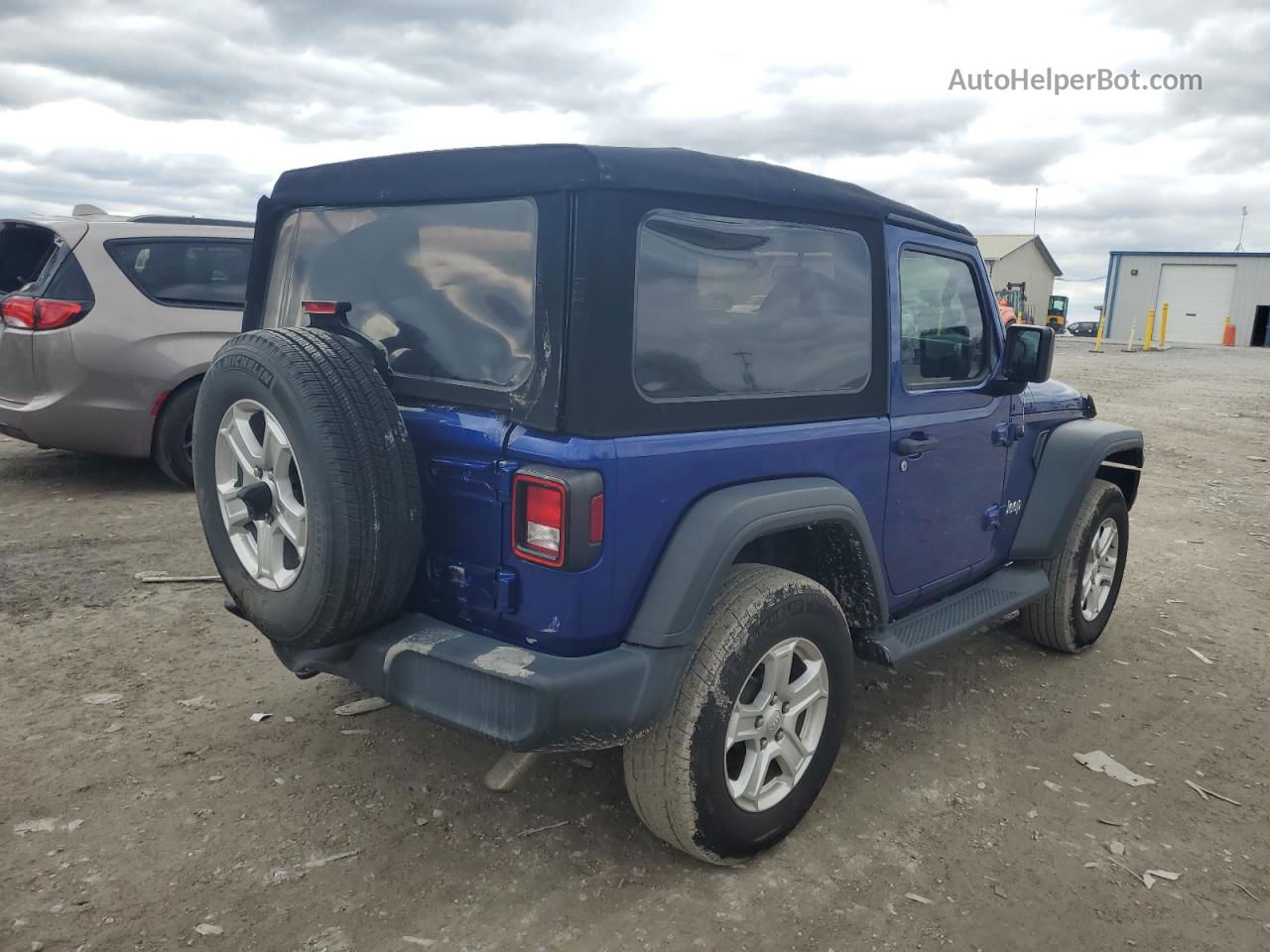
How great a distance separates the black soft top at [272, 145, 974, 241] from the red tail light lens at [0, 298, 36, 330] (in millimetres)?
3761

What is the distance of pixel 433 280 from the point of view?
2629 mm

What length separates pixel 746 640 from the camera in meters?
2.50

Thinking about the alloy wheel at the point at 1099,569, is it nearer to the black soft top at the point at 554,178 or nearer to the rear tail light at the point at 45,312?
the black soft top at the point at 554,178

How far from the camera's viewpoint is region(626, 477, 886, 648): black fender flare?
93.7 inches

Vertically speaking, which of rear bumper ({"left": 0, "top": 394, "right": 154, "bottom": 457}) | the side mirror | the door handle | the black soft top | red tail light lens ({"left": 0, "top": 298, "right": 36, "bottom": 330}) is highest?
Result: the black soft top

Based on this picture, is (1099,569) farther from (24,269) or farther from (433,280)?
(24,269)

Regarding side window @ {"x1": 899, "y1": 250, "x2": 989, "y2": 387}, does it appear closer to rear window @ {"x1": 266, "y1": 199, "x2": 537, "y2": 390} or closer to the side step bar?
the side step bar

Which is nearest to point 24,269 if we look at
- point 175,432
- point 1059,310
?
point 175,432

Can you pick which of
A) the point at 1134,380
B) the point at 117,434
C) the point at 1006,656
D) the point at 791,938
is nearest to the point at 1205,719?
the point at 1006,656

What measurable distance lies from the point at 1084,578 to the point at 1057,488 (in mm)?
533

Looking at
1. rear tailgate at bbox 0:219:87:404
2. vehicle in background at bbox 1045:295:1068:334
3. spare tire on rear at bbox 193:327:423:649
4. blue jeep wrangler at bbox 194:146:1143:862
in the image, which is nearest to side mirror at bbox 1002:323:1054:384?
blue jeep wrangler at bbox 194:146:1143:862

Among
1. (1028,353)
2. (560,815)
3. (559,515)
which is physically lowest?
(560,815)

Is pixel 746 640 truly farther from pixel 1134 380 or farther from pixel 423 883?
pixel 1134 380

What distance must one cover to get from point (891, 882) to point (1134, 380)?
18.3 metres
